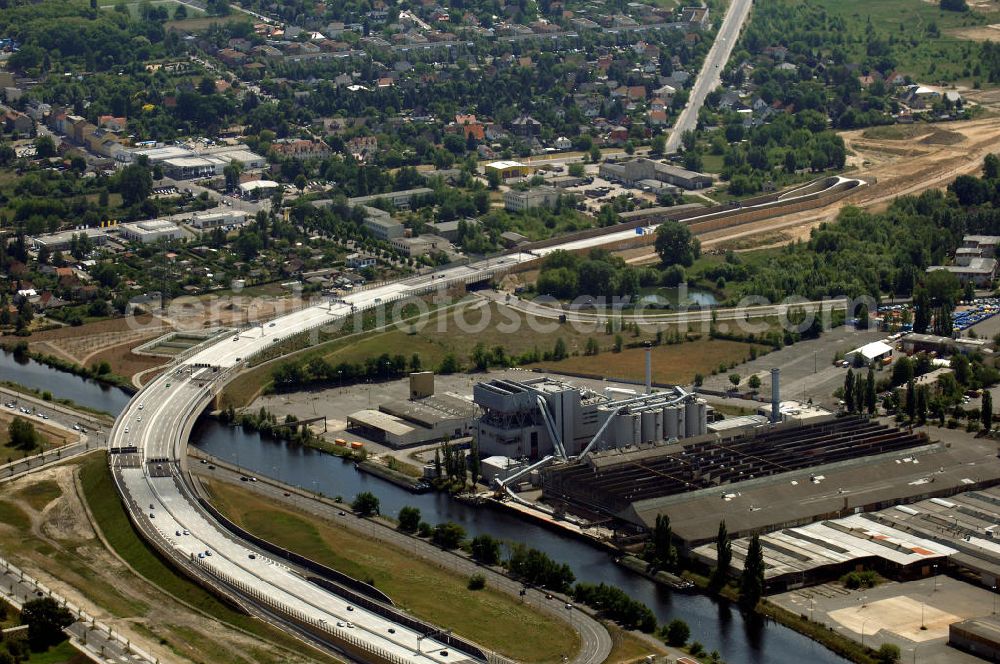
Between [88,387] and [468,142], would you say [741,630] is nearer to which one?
[88,387]

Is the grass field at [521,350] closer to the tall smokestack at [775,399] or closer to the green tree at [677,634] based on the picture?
the tall smokestack at [775,399]

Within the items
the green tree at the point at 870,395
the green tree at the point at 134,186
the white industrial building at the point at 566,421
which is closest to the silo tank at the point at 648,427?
the white industrial building at the point at 566,421

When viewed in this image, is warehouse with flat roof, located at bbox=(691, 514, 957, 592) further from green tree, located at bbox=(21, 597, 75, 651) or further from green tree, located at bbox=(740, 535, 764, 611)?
green tree, located at bbox=(21, 597, 75, 651)

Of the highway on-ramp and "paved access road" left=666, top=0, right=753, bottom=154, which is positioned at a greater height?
"paved access road" left=666, top=0, right=753, bottom=154

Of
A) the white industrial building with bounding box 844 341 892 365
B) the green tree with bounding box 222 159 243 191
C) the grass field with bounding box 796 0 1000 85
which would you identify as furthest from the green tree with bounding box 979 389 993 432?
the grass field with bounding box 796 0 1000 85

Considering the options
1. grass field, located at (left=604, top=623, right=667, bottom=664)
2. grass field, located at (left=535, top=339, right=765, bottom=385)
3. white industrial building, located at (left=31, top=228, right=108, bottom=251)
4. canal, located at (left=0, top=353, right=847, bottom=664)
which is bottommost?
canal, located at (left=0, top=353, right=847, bottom=664)

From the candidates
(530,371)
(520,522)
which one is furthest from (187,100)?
(520,522)
